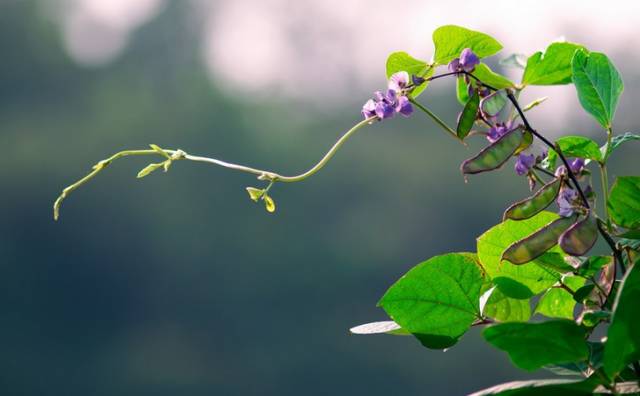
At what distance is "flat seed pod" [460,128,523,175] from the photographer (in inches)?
16.5

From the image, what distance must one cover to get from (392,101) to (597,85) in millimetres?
101

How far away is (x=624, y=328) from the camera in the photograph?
1.01ft

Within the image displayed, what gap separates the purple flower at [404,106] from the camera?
1.51 feet

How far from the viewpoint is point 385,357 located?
18.2 m

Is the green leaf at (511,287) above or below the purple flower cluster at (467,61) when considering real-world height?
below

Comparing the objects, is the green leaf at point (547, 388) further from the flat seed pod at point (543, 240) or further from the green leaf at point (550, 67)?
the green leaf at point (550, 67)

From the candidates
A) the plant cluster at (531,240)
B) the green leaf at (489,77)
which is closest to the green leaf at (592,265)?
the plant cluster at (531,240)

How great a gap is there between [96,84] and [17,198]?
9.00 feet

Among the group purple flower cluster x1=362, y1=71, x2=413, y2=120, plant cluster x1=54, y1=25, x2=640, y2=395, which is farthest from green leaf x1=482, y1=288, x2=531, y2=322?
purple flower cluster x1=362, y1=71, x2=413, y2=120

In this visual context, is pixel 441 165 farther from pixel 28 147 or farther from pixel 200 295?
pixel 28 147

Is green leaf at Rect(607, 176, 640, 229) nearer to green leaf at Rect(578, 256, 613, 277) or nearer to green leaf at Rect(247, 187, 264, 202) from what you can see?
green leaf at Rect(578, 256, 613, 277)

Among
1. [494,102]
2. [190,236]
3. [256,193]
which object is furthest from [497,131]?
[190,236]

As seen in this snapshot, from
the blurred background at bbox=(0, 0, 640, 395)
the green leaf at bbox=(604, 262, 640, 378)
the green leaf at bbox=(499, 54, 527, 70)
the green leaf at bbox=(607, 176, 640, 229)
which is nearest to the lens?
the green leaf at bbox=(604, 262, 640, 378)

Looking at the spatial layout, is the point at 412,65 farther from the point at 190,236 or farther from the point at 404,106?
the point at 190,236
